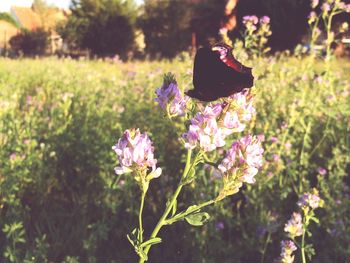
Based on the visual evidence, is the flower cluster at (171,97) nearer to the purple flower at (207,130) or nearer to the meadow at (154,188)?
the purple flower at (207,130)

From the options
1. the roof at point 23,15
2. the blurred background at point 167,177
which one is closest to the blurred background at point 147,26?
the roof at point 23,15

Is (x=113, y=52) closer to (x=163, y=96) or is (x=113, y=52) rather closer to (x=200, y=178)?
(x=200, y=178)

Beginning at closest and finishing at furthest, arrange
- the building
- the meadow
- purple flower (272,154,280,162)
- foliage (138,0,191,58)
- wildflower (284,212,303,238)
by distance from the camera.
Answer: wildflower (284,212,303,238)
the meadow
purple flower (272,154,280,162)
the building
foliage (138,0,191,58)

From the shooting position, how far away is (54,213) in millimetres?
3367

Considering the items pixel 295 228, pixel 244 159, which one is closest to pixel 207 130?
pixel 244 159

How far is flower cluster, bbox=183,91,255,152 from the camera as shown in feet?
4.00

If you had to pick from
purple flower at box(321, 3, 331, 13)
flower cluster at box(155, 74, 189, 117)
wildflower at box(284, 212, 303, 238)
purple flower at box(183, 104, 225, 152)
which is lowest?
wildflower at box(284, 212, 303, 238)

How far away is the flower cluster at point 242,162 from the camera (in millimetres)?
1260

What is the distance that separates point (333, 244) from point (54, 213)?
190cm

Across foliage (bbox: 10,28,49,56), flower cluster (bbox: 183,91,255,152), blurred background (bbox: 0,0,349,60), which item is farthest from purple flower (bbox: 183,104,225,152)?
foliage (bbox: 10,28,49,56)

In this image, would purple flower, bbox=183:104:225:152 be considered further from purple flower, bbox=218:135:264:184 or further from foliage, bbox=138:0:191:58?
foliage, bbox=138:0:191:58

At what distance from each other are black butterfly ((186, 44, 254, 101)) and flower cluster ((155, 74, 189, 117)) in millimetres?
141

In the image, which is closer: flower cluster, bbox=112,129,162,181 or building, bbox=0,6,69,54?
flower cluster, bbox=112,129,162,181

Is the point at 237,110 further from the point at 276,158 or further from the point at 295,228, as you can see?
the point at 276,158
